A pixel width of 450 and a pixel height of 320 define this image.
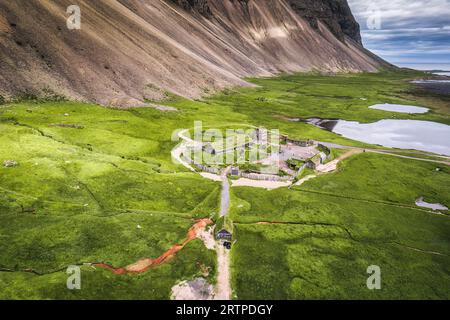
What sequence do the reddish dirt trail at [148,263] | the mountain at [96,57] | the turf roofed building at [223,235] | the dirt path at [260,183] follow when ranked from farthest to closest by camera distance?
the mountain at [96,57], the dirt path at [260,183], the turf roofed building at [223,235], the reddish dirt trail at [148,263]

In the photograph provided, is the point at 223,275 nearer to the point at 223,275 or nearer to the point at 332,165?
the point at 223,275

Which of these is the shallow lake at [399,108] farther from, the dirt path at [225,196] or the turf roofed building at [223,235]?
the turf roofed building at [223,235]

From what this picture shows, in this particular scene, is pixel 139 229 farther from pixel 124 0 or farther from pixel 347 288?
pixel 124 0

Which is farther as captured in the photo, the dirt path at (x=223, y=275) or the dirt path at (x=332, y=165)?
the dirt path at (x=332, y=165)

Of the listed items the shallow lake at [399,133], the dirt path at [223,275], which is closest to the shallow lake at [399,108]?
the shallow lake at [399,133]

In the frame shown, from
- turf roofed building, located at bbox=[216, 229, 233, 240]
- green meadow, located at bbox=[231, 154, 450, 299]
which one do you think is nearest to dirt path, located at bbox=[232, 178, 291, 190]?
green meadow, located at bbox=[231, 154, 450, 299]

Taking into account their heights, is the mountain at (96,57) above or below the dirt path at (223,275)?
above

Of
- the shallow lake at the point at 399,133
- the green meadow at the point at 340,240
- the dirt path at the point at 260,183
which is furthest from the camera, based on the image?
the shallow lake at the point at 399,133
